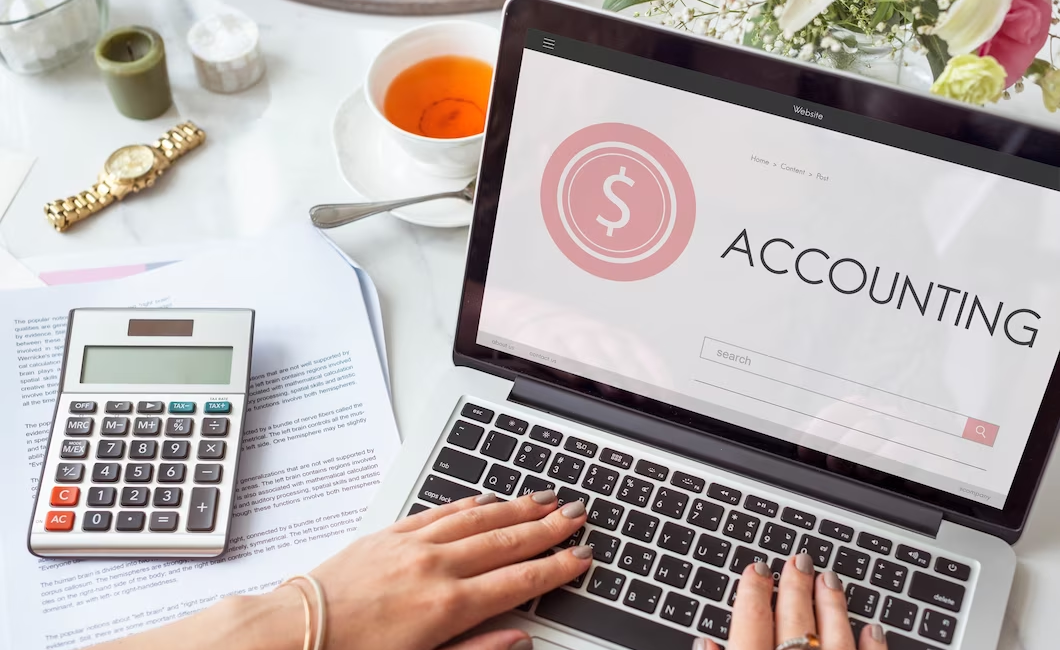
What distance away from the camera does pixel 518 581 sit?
585mm

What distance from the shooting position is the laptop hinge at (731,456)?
0.63 meters

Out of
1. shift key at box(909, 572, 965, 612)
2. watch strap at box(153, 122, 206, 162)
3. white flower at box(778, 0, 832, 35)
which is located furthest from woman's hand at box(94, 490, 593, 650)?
watch strap at box(153, 122, 206, 162)

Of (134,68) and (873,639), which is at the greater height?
(134,68)

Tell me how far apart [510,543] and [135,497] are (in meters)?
0.26

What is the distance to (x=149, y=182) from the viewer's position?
83 centimetres

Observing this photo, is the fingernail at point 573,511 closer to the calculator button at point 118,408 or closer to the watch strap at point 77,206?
the calculator button at point 118,408

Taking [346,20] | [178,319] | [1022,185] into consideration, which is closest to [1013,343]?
[1022,185]

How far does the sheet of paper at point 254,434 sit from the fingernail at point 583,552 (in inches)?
6.4

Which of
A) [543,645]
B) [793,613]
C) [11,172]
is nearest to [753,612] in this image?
[793,613]

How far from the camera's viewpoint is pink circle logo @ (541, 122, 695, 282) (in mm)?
610

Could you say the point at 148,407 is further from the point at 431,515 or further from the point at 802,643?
the point at 802,643

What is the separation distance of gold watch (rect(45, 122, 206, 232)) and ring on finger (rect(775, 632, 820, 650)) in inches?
25.3

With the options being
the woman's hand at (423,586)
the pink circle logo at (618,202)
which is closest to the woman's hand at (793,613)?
the woman's hand at (423,586)

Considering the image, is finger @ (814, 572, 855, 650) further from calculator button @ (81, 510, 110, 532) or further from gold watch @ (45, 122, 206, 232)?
gold watch @ (45, 122, 206, 232)
